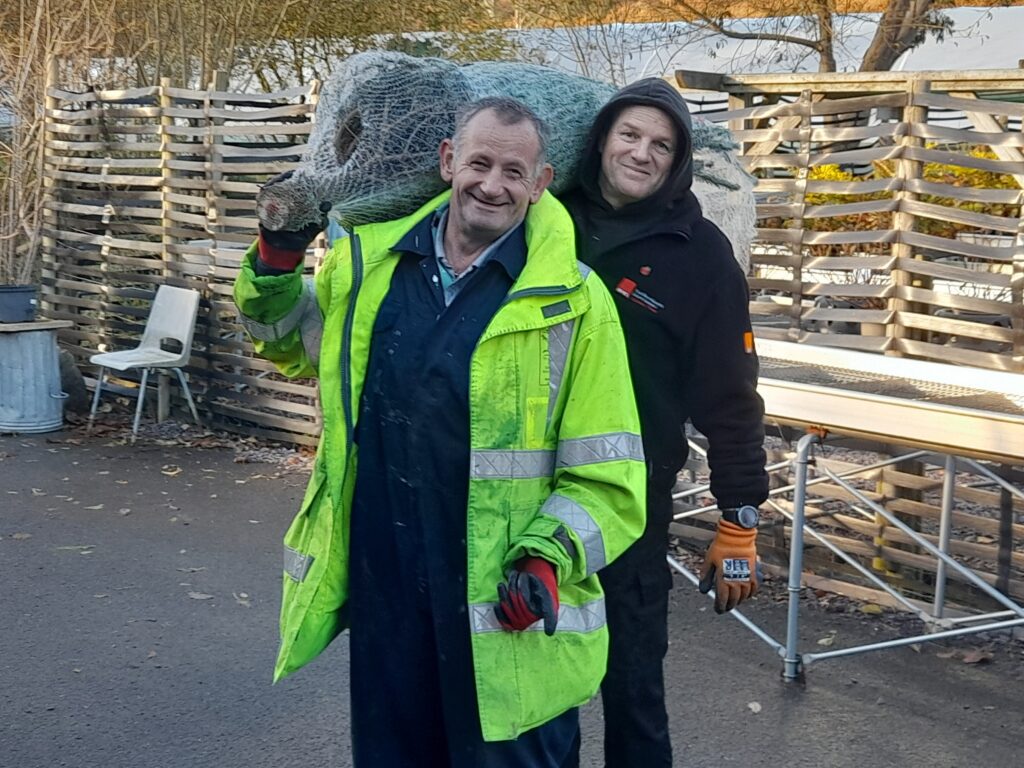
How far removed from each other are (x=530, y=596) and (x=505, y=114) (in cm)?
93

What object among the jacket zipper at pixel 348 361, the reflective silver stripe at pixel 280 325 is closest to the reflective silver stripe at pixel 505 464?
the jacket zipper at pixel 348 361

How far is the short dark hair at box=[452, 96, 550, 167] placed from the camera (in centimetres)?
243

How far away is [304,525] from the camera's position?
105 inches

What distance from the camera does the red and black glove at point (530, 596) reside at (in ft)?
7.63

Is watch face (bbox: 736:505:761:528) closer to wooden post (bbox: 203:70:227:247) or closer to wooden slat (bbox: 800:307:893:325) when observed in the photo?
wooden slat (bbox: 800:307:893:325)

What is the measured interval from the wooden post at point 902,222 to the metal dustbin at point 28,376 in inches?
230

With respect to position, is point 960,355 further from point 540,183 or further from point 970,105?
point 540,183

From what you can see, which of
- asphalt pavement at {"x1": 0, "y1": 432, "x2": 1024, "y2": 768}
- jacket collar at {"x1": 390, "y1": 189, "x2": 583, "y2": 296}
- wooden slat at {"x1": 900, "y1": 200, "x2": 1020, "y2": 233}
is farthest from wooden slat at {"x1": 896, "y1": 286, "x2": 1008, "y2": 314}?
jacket collar at {"x1": 390, "y1": 189, "x2": 583, "y2": 296}

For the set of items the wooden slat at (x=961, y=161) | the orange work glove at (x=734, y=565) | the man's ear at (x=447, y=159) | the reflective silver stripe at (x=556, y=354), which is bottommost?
the orange work glove at (x=734, y=565)

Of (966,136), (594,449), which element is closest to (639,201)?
(594,449)

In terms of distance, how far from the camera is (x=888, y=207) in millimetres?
5230

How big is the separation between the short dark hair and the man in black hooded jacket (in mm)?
452

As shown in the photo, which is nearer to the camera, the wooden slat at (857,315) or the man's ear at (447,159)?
the man's ear at (447,159)

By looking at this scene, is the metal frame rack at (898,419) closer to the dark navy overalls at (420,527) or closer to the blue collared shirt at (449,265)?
the dark navy overalls at (420,527)
